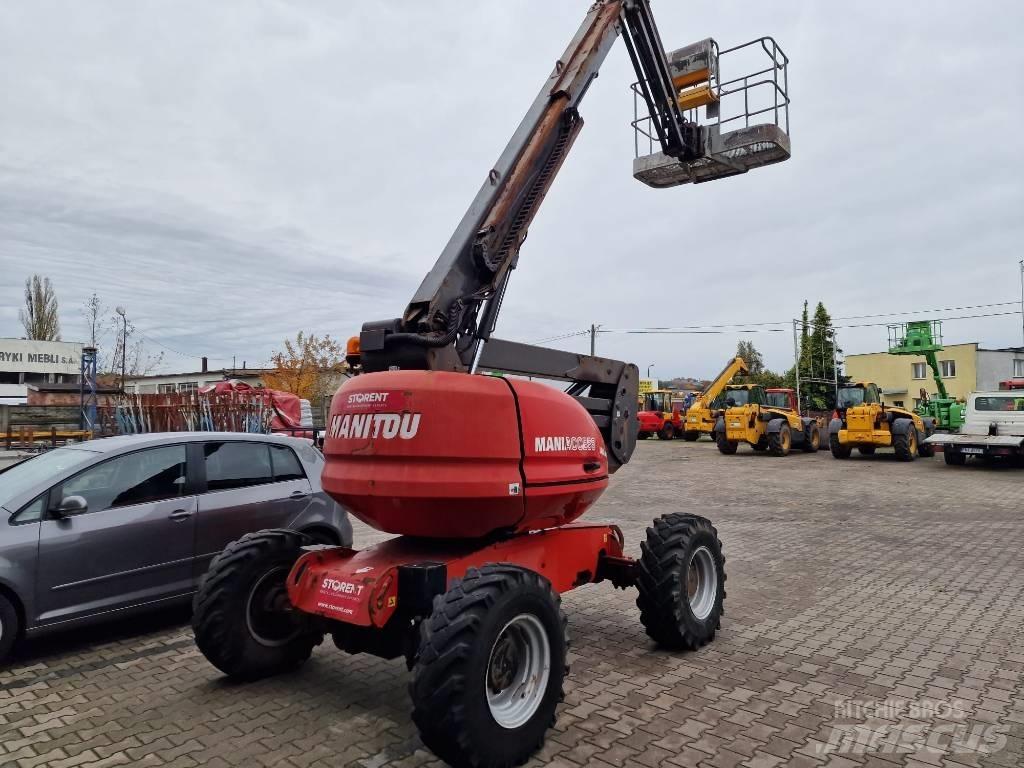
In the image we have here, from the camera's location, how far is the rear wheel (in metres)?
4.62

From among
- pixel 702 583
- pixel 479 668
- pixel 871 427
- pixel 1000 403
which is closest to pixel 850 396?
pixel 871 427

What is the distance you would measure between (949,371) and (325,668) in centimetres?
5373

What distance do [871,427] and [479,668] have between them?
20.9 metres

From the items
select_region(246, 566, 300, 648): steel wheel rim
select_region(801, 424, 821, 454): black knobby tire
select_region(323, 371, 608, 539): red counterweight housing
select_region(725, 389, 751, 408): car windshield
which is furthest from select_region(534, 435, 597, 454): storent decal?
select_region(801, 424, 821, 454): black knobby tire

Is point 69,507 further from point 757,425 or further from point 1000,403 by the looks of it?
point 757,425

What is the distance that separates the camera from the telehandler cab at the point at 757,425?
22875mm

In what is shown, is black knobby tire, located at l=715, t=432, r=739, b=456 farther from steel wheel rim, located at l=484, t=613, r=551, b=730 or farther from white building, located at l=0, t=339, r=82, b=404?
white building, located at l=0, t=339, r=82, b=404

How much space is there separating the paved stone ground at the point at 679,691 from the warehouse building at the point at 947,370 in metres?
43.3

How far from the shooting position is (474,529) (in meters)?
4.07

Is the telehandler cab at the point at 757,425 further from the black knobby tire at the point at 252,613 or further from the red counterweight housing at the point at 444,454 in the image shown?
the black knobby tire at the point at 252,613

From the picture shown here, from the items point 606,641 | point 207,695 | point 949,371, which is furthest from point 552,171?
point 949,371

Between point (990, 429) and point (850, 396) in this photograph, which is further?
point (850, 396)

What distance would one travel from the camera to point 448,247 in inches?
182

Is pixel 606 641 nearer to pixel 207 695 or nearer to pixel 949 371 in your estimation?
pixel 207 695
